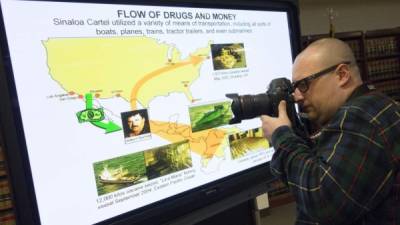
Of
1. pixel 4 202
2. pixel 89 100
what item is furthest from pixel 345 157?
pixel 4 202

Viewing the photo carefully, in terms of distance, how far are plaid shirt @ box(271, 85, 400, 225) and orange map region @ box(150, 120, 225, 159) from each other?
0.27 metres

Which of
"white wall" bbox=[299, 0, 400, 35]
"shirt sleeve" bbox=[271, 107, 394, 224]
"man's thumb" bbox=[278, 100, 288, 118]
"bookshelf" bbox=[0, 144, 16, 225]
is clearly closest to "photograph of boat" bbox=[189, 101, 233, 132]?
"man's thumb" bbox=[278, 100, 288, 118]

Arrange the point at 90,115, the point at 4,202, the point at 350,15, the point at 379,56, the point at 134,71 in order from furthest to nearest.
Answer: the point at 350,15
the point at 379,56
the point at 4,202
the point at 134,71
the point at 90,115

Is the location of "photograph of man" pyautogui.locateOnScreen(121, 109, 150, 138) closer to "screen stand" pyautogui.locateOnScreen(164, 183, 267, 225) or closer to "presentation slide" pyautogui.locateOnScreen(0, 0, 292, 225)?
"presentation slide" pyautogui.locateOnScreen(0, 0, 292, 225)

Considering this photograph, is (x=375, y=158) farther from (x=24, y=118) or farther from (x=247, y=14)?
(x=24, y=118)

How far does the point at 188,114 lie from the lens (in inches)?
44.9

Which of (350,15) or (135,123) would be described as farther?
(350,15)

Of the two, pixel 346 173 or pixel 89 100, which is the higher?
pixel 89 100

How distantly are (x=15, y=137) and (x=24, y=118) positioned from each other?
4 centimetres

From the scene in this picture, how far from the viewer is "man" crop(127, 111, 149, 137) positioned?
0.99 m

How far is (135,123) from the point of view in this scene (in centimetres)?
100

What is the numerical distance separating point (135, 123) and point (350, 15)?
5.06 meters

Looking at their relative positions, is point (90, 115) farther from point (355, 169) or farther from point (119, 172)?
point (355, 169)

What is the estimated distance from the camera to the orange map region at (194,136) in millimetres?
1057
